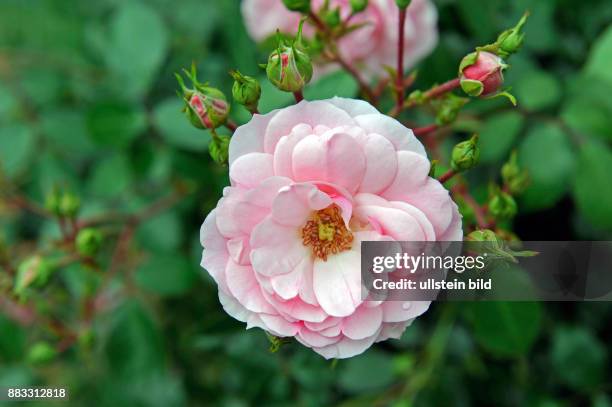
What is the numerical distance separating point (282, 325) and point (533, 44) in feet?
3.81

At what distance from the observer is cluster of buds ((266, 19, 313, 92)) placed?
0.88 metres

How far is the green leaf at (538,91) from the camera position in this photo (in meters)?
1.48

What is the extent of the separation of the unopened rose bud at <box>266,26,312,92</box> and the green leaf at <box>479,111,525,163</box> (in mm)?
695

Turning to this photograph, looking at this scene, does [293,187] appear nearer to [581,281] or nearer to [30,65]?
[581,281]

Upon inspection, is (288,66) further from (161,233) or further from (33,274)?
(161,233)

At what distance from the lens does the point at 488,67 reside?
0.88m

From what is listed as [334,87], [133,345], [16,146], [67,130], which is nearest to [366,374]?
[133,345]

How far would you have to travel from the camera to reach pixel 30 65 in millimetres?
1996

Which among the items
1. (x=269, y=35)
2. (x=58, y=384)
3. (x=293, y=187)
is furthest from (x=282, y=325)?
(x=58, y=384)

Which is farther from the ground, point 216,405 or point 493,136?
point 493,136

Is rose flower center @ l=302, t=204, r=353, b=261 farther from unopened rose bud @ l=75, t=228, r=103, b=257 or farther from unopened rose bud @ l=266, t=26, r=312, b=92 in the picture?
unopened rose bud @ l=75, t=228, r=103, b=257

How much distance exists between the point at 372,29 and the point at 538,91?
0.44m

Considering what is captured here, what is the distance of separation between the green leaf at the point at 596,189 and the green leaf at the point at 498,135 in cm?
17

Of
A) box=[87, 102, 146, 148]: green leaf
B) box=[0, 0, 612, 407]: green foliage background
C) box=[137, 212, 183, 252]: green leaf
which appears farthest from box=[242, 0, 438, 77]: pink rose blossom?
box=[137, 212, 183, 252]: green leaf
